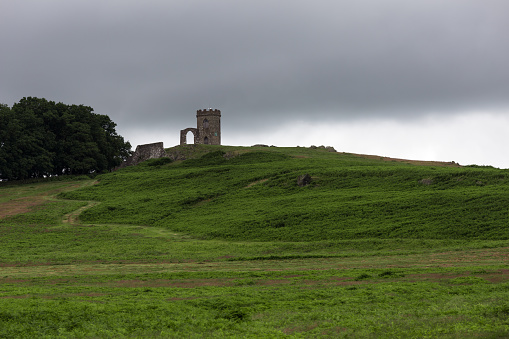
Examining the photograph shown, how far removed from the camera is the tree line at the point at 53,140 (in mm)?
73375

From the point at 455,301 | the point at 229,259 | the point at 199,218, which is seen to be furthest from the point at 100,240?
the point at 455,301

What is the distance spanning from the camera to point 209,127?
101 metres

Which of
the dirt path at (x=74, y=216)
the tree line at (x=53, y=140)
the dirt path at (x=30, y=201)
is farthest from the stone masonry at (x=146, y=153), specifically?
the dirt path at (x=74, y=216)

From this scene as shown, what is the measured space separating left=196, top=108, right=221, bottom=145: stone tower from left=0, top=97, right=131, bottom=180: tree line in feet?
50.6

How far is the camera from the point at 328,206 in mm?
45438

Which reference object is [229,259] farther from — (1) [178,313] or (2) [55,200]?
(2) [55,200]

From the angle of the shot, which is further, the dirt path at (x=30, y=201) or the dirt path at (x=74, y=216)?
the dirt path at (x=30, y=201)

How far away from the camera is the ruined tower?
100625 millimetres

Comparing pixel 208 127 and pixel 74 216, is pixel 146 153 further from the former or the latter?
pixel 74 216

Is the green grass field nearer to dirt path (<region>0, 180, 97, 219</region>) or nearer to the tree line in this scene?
dirt path (<region>0, 180, 97, 219</region>)

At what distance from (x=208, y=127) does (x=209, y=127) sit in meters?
0.17

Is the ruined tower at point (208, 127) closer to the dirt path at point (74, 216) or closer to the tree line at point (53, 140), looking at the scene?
the tree line at point (53, 140)

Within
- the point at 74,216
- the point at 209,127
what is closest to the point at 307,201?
the point at 74,216

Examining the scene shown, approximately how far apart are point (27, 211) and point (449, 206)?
37.5 meters
